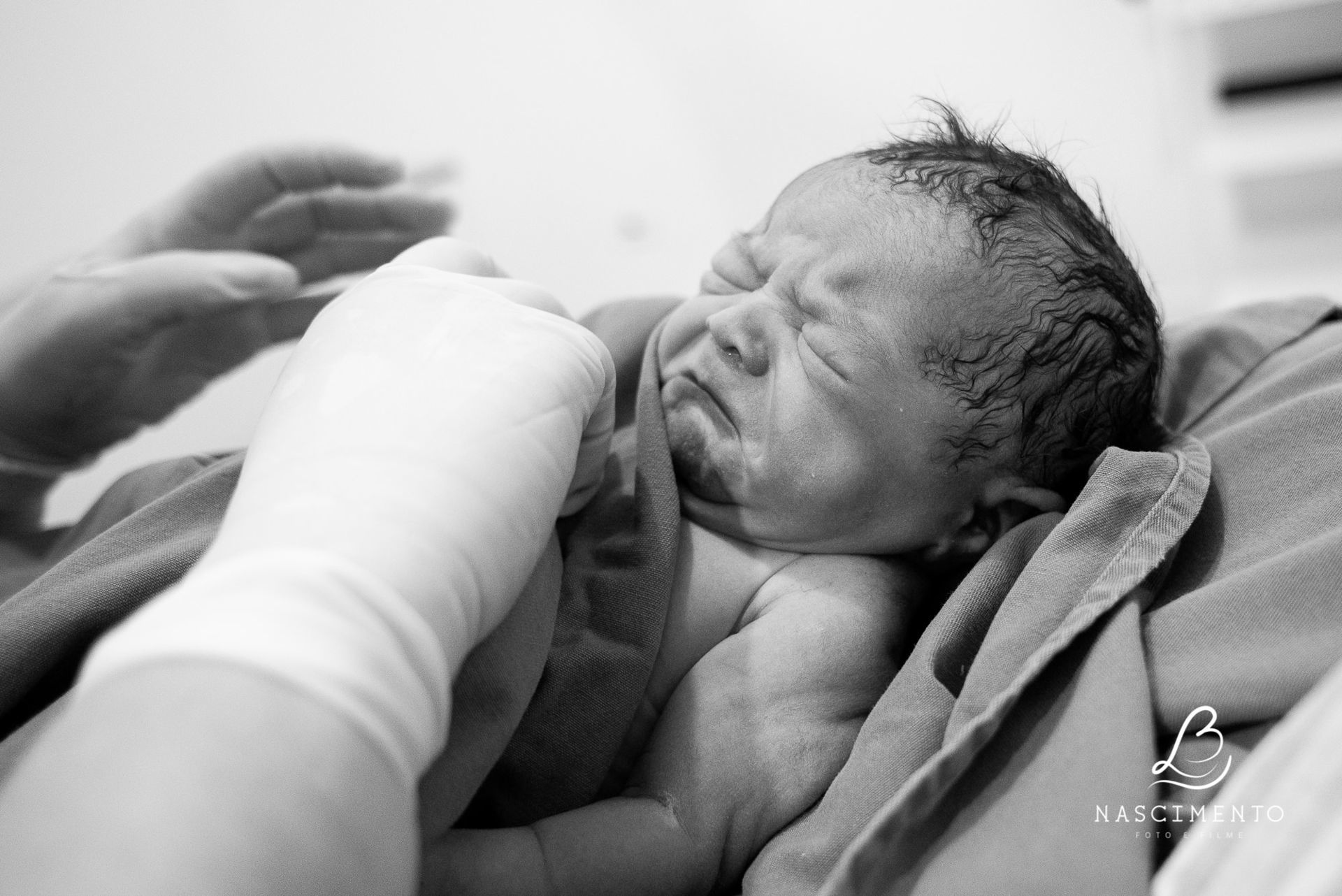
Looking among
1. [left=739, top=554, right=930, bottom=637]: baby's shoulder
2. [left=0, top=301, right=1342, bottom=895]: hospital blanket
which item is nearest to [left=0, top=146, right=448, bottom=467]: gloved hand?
[left=0, top=301, right=1342, bottom=895]: hospital blanket

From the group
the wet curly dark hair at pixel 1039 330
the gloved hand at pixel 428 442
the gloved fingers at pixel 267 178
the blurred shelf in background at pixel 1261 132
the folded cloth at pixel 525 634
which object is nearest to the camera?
the gloved hand at pixel 428 442

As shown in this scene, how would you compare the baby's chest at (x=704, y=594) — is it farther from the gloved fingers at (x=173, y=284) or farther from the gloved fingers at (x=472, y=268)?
the gloved fingers at (x=173, y=284)

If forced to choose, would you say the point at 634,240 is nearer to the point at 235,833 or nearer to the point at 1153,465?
the point at 1153,465

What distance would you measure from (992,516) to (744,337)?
0.22m

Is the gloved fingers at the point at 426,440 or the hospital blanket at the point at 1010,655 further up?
the gloved fingers at the point at 426,440

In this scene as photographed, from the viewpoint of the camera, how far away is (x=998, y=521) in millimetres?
774

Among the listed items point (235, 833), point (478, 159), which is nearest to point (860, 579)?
point (235, 833)

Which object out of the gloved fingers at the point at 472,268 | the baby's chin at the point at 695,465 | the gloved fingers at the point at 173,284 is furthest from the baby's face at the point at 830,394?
the gloved fingers at the point at 173,284

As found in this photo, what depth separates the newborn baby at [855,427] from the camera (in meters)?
0.67

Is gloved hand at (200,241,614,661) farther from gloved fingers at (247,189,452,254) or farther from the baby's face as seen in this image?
gloved fingers at (247,189,452,254)

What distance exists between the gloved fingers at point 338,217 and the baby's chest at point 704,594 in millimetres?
438

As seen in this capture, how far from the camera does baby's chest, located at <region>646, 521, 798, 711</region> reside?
0.71 meters

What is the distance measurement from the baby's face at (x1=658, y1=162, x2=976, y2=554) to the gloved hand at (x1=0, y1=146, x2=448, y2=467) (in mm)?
365

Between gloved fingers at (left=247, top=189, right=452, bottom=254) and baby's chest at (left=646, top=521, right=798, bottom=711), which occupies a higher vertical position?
gloved fingers at (left=247, top=189, right=452, bottom=254)
